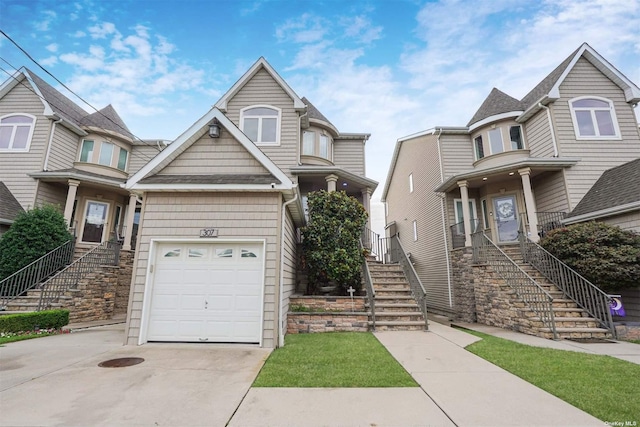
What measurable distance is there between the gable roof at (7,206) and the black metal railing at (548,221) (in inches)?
789

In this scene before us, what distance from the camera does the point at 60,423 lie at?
113 inches

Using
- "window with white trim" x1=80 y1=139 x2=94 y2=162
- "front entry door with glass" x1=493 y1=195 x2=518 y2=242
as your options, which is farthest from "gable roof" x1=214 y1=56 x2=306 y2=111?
"front entry door with glass" x1=493 y1=195 x2=518 y2=242

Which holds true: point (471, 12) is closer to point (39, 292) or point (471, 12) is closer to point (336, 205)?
point (336, 205)

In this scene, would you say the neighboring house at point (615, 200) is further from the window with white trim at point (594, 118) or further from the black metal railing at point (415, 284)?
the black metal railing at point (415, 284)

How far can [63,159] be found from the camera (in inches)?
511

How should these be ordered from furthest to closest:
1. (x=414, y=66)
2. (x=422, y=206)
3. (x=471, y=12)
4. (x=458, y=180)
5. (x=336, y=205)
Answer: (x=422, y=206) → (x=414, y=66) → (x=458, y=180) → (x=471, y=12) → (x=336, y=205)

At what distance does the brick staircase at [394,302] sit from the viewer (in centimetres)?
817

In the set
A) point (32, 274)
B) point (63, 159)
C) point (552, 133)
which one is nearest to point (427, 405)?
point (32, 274)

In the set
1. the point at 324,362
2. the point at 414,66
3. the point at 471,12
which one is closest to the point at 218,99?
the point at 414,66

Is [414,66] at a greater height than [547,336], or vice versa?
[414,66]

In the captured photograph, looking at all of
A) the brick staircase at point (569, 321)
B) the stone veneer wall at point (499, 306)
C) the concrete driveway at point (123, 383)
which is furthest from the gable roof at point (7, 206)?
the brick staircase at point (569, 321)

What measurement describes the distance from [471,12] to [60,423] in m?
15.3

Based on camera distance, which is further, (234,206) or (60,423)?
(234,206)

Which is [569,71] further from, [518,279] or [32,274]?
[32,274]
